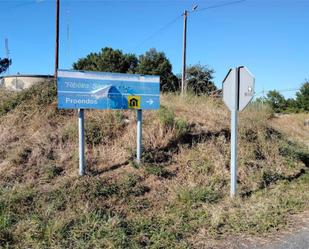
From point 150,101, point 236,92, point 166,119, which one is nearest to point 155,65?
point 166,119

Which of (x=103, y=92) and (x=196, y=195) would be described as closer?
(x=196, y=195)

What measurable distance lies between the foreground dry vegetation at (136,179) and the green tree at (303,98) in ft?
129

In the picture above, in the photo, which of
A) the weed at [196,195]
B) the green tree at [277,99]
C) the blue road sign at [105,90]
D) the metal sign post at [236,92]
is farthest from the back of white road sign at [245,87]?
the green tree at [277,99]

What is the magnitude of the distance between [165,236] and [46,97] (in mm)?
5752

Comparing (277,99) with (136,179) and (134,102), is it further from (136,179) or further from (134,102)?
(136,179)

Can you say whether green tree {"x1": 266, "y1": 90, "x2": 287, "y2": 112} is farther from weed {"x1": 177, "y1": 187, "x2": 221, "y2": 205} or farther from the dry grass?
weed {"x1": 177, "y1": 187, "x2": 221, "y2": 205}

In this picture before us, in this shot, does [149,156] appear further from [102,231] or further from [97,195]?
[102,231]

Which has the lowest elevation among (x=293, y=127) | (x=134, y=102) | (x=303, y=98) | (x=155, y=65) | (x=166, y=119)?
(x=293, y=127)

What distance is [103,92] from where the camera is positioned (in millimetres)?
6809

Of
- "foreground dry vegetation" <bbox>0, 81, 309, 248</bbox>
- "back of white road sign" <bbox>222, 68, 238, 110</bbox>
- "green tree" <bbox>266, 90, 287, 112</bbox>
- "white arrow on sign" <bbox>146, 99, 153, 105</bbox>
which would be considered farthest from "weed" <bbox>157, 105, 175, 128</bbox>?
"green tree" <bbox>266, 90, 287, 112</bbox>

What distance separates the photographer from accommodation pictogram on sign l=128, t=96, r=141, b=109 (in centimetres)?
715

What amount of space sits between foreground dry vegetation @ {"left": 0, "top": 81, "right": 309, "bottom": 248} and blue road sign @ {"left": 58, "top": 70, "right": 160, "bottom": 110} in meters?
1.12

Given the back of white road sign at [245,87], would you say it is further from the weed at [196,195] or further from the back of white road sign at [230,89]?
the weed at [196,195]

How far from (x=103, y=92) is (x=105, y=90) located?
0.19ft
